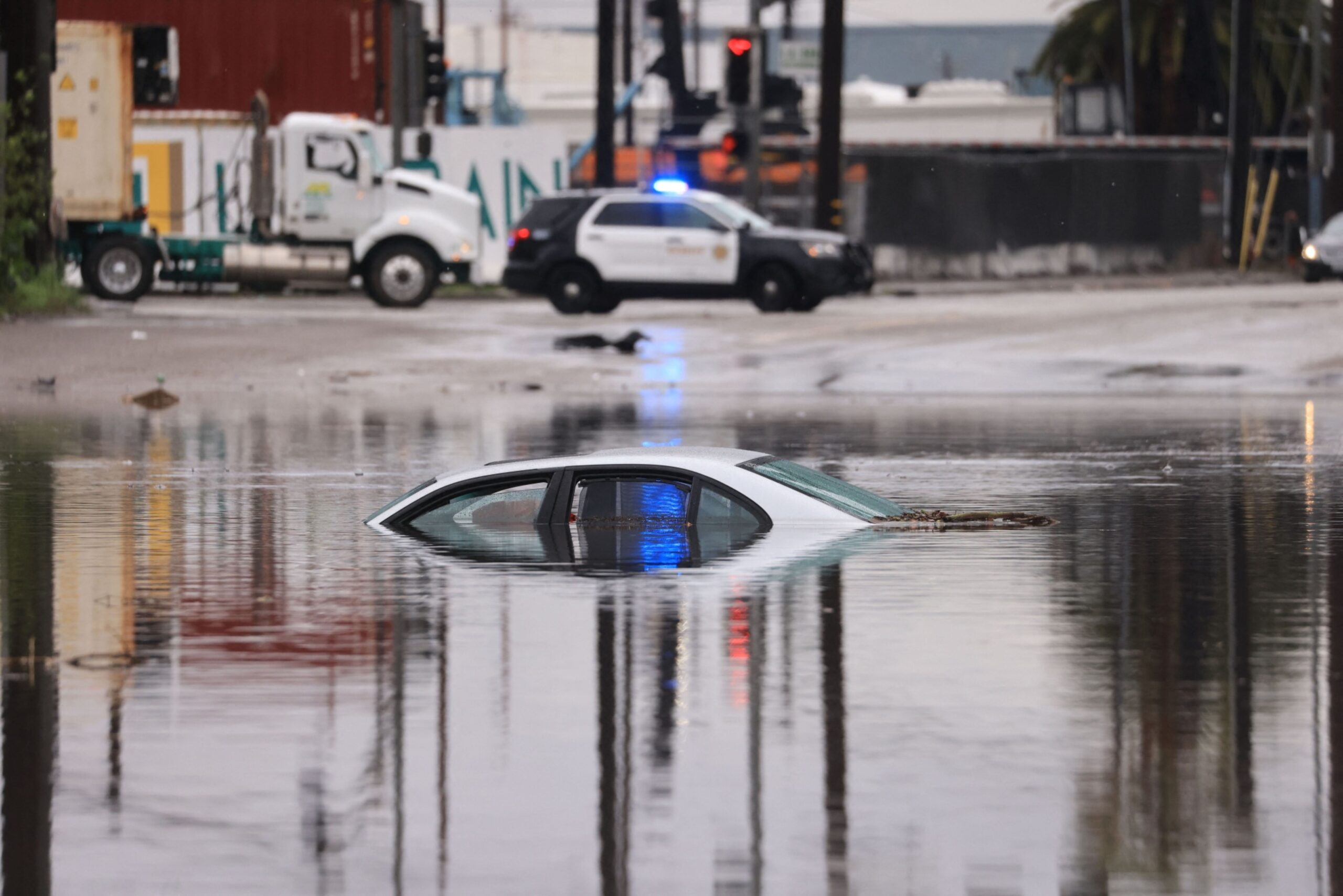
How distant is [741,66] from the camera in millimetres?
38438

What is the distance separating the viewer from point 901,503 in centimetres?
1628

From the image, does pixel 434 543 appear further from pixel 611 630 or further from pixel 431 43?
pixel 431 43

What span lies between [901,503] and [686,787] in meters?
8.51

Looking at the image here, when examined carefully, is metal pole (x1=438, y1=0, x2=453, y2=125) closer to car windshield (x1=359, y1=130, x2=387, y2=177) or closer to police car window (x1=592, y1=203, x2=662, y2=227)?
car windshield (x1=359, y1=130, x2=387, y2=177)

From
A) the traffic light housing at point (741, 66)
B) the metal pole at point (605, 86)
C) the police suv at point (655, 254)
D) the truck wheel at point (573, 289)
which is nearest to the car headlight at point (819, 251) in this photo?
the police suv at point (655, 254)

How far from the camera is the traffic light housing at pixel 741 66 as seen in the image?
125ft

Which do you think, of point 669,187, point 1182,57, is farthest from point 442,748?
point 1182,57

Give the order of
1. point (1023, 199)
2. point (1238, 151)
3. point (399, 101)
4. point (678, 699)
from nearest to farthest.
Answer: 1. point (678, 699)
2. point (399, 101)
3. point (1023, 199)
4. point (1238, 151)

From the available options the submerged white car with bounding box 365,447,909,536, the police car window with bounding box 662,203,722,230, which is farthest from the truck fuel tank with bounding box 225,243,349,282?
the submerged white car with bounding box 365,447,909,536

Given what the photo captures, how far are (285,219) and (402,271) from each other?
6.15 feet

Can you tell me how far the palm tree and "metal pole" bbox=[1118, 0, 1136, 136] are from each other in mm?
162

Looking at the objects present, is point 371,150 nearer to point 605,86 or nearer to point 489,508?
point 605,86

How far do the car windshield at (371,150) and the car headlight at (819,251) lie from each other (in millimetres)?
6614

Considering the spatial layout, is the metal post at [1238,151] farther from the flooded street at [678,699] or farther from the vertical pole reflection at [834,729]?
the vertical pole reflection at [834,729]
